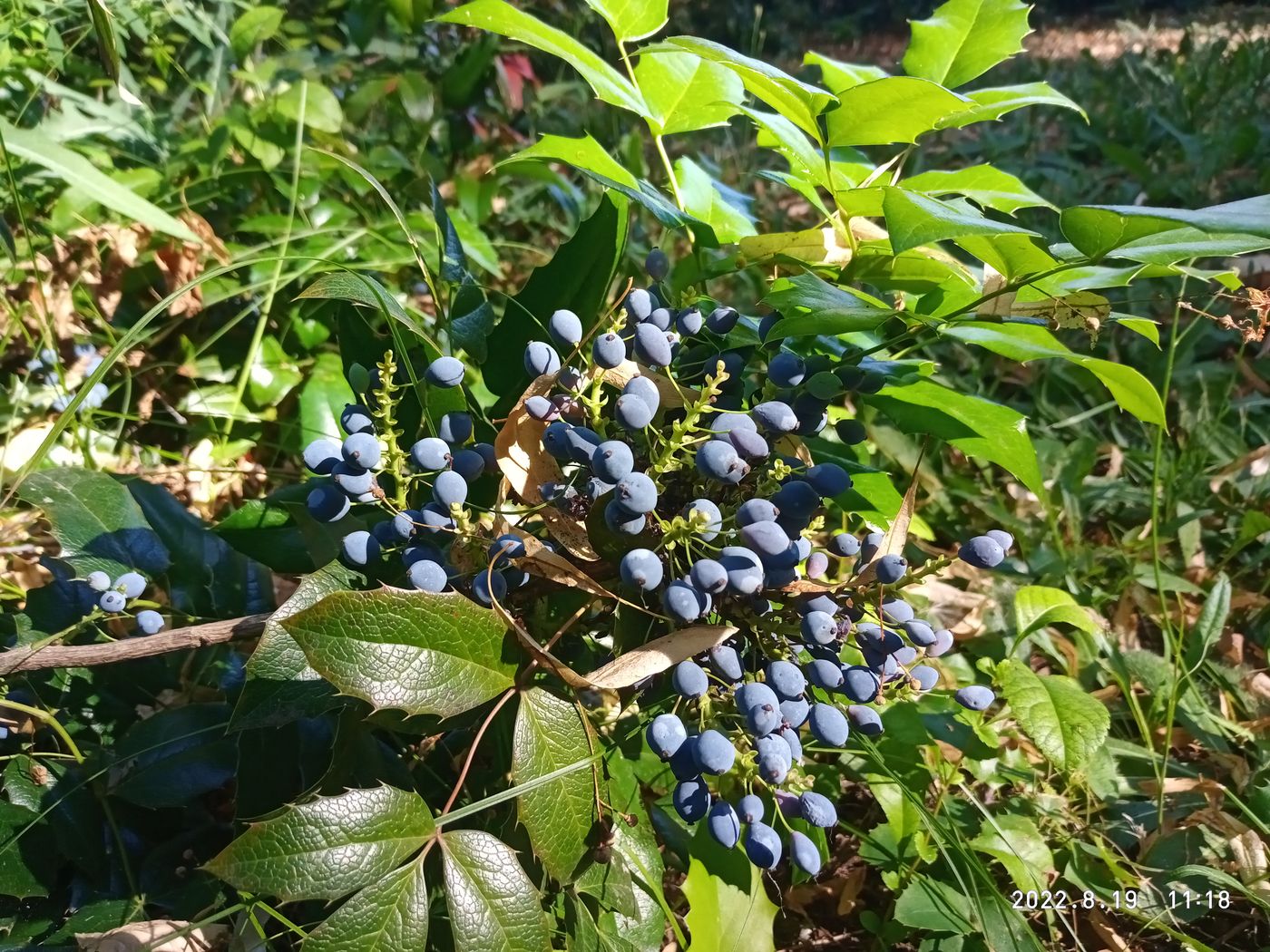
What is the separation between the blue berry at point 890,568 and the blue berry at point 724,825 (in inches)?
8.1

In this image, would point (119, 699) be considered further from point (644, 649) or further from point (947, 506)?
point (947, 506)

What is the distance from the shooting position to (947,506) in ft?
4.65

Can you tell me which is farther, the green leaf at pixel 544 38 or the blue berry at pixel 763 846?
the green leaf at pixel 544 38

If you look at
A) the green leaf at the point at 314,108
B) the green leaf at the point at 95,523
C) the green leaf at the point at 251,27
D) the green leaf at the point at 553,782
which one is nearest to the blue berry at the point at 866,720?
the green leaf at the point at 553,782

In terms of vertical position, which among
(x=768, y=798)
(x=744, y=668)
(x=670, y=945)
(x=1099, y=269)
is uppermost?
(x=1099, y=269)

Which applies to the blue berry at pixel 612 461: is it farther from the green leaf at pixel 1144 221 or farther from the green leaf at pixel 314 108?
the green leaf at pixel 314 108

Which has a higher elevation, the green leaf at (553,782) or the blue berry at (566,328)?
the blue berry at (566,328)

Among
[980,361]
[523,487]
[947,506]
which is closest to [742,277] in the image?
[980,361]

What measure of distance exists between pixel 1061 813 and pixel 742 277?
1.21 meters

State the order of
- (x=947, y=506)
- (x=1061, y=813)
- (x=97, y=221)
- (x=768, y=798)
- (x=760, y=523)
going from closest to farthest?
(x=760, y=523) < (x=768, y=798) < (x=1061, y=813) < (x=947, y=506) < (x=97, y=221)

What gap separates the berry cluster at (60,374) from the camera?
130 cm

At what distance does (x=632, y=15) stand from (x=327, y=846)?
2.58ft

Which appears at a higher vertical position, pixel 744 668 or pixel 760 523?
pixel 760 523

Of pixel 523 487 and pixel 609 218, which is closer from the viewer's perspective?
pixel 523 487
